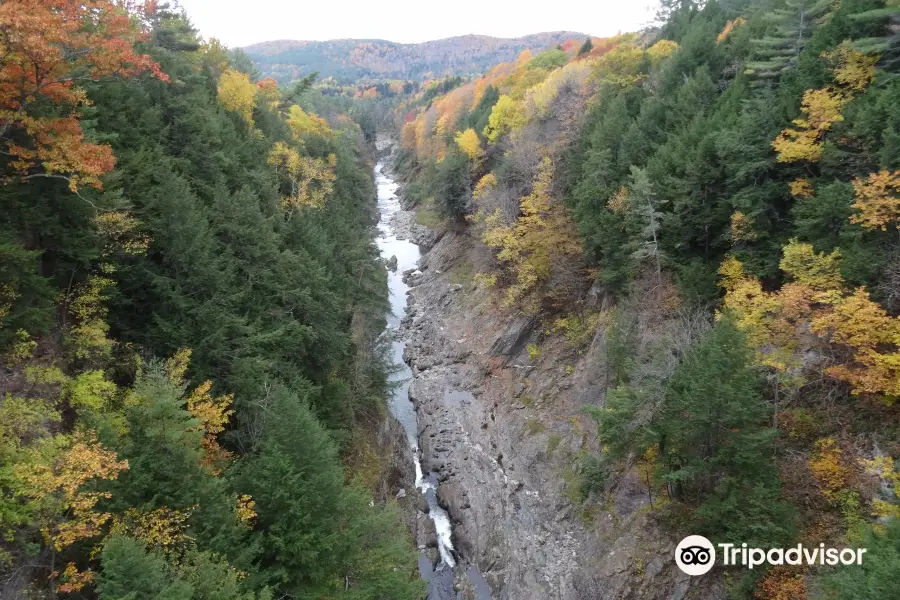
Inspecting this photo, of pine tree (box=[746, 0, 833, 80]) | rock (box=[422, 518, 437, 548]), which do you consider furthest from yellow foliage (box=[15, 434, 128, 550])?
pine tree (box=[746, 0, 833, 80])

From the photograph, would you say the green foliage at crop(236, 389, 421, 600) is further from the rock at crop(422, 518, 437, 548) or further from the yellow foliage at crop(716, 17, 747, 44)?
the yellow foliage at crop(716, 17, 747, 44)

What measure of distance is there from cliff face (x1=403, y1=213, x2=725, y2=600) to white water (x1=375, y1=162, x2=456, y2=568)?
0.71 meters

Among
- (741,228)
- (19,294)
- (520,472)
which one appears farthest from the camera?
(520,472)

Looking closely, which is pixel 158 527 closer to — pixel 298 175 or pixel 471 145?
pixel 298 175

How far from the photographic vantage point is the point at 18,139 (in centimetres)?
1485

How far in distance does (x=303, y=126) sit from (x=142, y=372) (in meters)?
41.0

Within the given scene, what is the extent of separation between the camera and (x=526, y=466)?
28.8m

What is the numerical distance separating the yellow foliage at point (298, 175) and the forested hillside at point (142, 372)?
32.3 feet

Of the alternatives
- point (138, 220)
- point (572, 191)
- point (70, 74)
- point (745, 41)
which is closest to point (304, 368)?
point (138, 220)

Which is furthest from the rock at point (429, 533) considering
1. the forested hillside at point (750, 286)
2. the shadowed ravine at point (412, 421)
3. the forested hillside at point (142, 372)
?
the forested hillside at point (750, 286)

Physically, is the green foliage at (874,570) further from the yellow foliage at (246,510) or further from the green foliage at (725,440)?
the yellow foliage at (246,510)

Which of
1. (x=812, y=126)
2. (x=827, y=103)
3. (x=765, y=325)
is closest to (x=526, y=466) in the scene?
(x=765, y=325)

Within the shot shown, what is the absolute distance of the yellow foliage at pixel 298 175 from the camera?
116 feet

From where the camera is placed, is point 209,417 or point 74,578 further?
point 209,417
